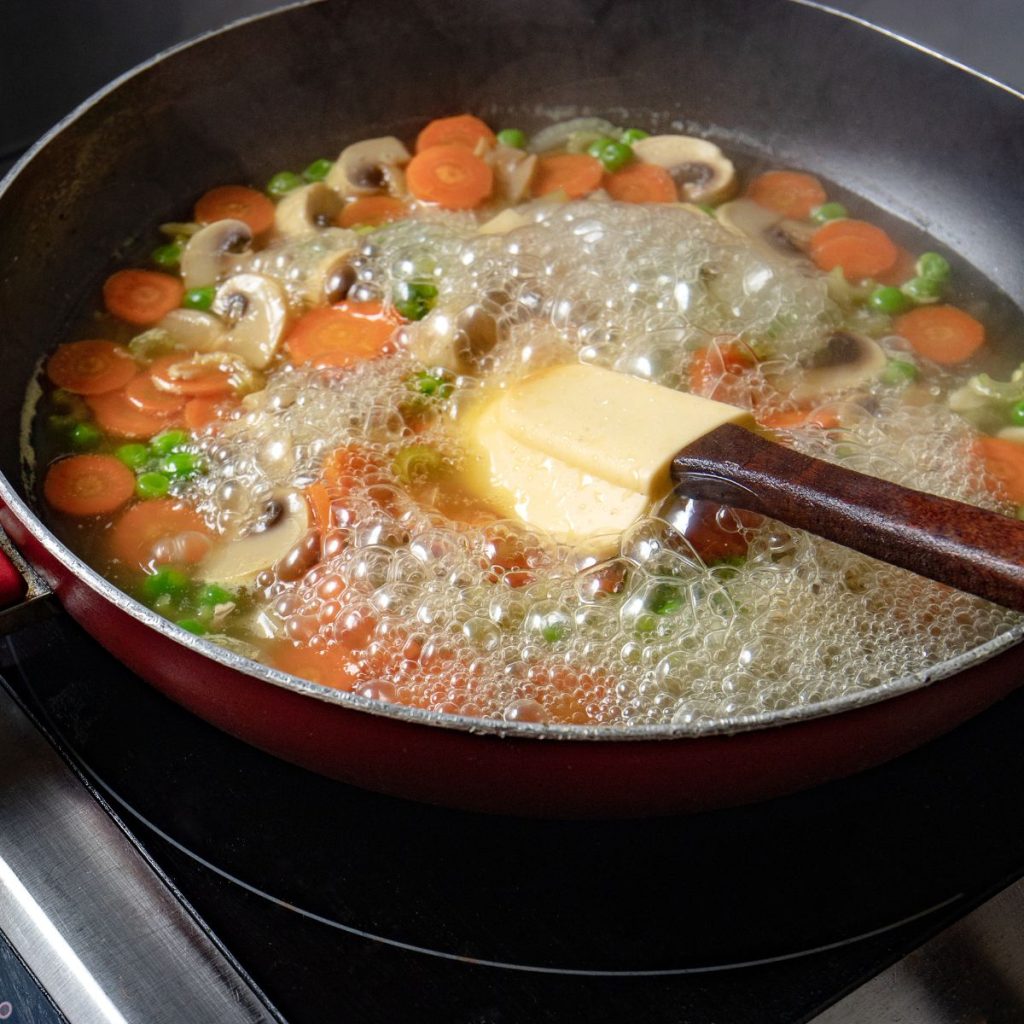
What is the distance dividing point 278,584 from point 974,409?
947 millimetres

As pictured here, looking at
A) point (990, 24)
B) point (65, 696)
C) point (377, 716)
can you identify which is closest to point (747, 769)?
point (377, 716)

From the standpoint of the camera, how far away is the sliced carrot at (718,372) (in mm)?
1467

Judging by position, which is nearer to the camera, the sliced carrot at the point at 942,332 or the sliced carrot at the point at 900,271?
the sliced carrot at the point at 942,332

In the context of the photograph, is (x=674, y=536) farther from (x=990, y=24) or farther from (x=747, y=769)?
(x=990, y=24)

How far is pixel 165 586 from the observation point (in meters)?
1.28

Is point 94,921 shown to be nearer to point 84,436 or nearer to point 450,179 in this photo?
point 84,436

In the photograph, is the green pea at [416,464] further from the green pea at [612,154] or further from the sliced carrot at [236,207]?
the green pea at [612,154]

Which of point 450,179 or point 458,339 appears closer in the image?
point 458,339

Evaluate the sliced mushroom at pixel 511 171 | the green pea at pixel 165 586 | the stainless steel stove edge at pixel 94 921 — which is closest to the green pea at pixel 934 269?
the sliced mushroom at pixel 511 171

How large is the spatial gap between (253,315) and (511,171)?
545 mm

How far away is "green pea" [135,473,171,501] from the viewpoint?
1.38 meters

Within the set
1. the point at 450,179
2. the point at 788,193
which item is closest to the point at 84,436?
the point at 450,179

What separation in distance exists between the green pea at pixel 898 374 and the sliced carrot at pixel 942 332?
0.08 metres

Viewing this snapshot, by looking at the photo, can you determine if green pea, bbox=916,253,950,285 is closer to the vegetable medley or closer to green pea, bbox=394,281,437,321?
the vegetable medley
